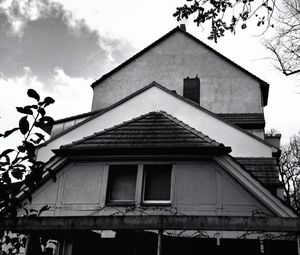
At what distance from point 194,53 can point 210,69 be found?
1.37 m

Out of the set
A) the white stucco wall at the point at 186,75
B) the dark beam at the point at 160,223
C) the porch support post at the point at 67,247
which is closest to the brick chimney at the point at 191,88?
the white stucco wall at the point at 186,75

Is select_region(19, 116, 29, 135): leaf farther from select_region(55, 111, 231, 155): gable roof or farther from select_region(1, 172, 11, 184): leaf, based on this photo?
select_region(55, 111, 231, 155): gable roof

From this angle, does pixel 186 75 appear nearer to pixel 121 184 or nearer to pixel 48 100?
pixel 121 184

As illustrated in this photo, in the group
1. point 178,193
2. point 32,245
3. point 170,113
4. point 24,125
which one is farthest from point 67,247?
point 170,113

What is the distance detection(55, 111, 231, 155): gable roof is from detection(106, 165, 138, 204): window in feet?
1.71

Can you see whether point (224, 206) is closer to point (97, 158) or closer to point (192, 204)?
point (192, 204)

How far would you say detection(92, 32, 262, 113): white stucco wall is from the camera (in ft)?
65.0

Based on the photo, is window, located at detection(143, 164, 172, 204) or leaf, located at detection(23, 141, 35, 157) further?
window, located at detection(143, 164, 172, 204)

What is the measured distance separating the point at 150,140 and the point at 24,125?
23.4ft

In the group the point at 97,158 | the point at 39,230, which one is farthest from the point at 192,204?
the point at 39,230

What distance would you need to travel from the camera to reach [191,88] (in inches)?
806

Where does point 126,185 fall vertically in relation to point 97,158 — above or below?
below

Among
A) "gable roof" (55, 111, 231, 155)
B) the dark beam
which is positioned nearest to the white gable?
"gable roof" (55, 111, 231, 155)

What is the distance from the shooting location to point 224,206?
30.8 feet
